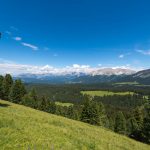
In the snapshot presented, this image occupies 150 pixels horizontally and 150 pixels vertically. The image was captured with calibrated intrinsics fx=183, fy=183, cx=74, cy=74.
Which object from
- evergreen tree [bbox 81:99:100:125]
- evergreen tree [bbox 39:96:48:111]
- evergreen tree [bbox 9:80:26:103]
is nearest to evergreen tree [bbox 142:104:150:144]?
evergreen tree [bbox 81:99:100:125]

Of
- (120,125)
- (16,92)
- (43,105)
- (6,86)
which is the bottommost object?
(120,125)

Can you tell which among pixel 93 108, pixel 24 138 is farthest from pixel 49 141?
pixel 93 108

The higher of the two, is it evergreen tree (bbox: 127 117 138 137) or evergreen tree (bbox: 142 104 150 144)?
evergreen tree (bbox: 142 104 150 144)

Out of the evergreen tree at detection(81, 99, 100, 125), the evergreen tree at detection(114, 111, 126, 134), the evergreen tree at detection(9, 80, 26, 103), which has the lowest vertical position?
the evergreen tree at detection(114, 111, 126, 134)

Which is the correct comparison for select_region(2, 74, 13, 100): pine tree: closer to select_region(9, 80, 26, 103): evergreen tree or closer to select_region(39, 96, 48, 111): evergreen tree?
select_region(9, 80, 26, 103): evergreen tree

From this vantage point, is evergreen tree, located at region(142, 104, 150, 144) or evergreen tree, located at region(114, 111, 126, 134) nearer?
evergreen tree, located at region(142, 104, 150, 144)

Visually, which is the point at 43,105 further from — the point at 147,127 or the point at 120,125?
the point at 147,127

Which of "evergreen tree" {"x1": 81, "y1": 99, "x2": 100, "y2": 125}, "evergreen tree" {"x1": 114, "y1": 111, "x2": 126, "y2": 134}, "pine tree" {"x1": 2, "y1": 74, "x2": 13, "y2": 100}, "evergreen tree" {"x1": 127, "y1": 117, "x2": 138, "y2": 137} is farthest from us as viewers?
"pine tree" {"x1": 2, "y1": 74, "x2": 13, "y2": 100}

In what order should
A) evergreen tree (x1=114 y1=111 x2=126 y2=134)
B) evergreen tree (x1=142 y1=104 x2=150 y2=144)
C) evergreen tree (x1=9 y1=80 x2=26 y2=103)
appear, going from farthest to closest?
evergreen tree (x1=9 y1=80 x2=26 y2=103)
evergreen tree (x1=114 y1=111 x2=126 y2=134)
evergreen tree (x1=142 y1=104 x2=150 y2=144)

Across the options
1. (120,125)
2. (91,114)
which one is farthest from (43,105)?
(120,125)

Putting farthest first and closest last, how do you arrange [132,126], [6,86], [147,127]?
[6,86] < [132,126] < [147,127]

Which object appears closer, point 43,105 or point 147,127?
point 147,127

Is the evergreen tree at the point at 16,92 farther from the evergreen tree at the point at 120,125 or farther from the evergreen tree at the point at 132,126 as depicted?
the evergreen tree at the point at 132,126

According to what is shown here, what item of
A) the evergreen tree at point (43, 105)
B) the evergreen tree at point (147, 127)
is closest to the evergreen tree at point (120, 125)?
the evergreen tree at point (147, 127)
